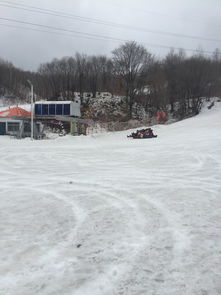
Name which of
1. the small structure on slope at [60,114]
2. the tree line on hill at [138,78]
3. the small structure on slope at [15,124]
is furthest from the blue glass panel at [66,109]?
the tree line on hill at [138,78]

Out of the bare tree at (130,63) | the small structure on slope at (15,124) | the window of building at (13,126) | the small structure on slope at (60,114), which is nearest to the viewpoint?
the small structure on slope at (15,124)

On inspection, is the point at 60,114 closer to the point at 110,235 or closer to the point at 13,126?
the point at 13,126

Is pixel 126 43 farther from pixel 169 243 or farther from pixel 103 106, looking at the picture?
pixel 169 243

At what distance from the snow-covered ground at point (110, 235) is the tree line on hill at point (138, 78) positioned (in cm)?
5217

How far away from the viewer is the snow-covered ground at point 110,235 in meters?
3.92

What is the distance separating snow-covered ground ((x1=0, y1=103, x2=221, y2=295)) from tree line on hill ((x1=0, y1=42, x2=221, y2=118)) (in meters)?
52.2

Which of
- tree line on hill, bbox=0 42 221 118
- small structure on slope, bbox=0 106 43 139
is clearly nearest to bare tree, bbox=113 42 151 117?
tree line on hill, bbox=0 42 221 118

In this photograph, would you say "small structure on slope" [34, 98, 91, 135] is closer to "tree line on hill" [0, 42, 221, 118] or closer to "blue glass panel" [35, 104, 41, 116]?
"blue glass panel" [35, 104, 41, 116]

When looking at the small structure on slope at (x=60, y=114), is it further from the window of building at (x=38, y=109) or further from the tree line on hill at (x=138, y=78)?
the tree line on hill at (x=138, y=78)

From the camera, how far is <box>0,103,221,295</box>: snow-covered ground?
3.92m

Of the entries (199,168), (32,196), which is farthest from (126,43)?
(32,196)

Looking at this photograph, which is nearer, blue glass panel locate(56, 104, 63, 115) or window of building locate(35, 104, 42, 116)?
window of building locate(35, 104, 42, 116)

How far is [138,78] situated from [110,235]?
65.9m

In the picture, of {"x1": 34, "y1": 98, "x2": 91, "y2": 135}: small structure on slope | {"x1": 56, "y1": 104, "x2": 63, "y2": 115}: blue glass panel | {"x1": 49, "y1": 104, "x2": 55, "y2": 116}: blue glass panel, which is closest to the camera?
{"x1": 34, "y1": 98, "x2": 91, "y2": 135}: small structure on slope
